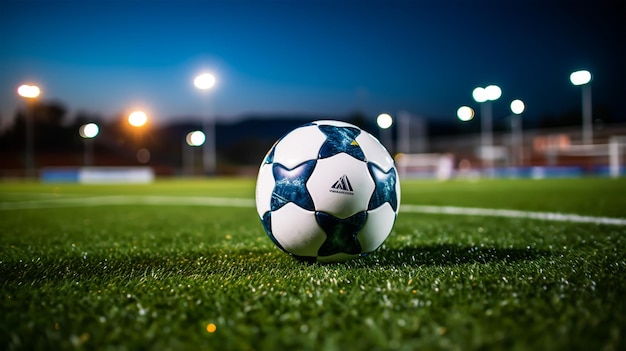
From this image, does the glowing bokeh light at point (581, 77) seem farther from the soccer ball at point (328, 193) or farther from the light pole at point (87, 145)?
the light pole at point (87, 145)

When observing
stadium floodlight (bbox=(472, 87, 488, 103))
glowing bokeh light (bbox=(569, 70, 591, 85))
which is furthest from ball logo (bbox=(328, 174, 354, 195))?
stadium floodlight (bbox=(472, 87, 488, 103))

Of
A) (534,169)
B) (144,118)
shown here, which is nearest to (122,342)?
(534,169)

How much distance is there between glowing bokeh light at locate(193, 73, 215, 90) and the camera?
33625mm

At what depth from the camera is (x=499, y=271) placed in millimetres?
2939

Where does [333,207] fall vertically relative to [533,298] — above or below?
above

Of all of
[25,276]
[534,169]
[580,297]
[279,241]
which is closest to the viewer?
[580,297]

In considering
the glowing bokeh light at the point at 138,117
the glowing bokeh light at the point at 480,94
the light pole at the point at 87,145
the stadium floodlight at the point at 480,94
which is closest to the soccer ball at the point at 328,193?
the glowing bokeh light at the point at 480,94

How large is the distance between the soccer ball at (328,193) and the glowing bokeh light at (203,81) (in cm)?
3192

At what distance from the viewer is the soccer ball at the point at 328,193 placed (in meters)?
3.06

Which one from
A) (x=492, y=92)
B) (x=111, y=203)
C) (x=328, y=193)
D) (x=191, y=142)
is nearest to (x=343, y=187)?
(x=328, y=193)

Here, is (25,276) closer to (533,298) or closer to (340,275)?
(340,275)

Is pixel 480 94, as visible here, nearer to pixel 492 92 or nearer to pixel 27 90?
pixel 492 92

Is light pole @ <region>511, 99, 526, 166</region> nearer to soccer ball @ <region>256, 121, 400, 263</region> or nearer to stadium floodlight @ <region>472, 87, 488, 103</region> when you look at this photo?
stadium floodlight @ <region>472, 87, 488, 103</region>

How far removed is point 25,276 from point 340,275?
7.02ft
